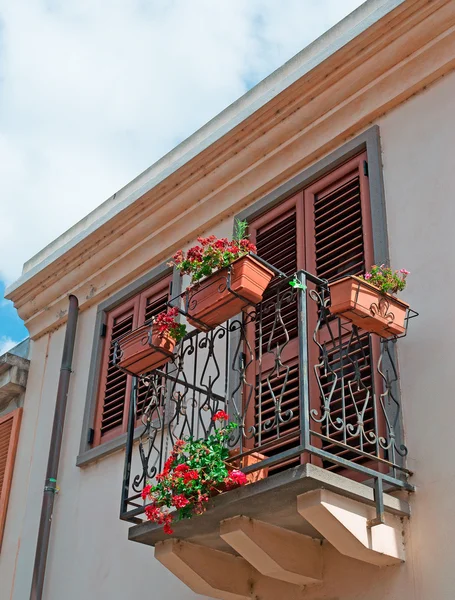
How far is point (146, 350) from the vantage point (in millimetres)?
7309

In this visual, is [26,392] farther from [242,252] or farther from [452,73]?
[452,73]

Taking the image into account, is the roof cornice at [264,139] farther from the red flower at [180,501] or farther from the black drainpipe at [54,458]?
the red flower at [180,501]

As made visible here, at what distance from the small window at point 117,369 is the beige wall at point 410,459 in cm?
29

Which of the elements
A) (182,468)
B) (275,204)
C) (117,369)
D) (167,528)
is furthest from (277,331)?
(117,369)

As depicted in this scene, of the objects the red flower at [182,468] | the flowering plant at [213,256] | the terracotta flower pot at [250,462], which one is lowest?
the red flower at [182,468]

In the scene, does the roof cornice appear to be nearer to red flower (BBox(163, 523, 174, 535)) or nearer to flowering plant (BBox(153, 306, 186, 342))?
flowering plant (BBox(153, 306, 186, 342))

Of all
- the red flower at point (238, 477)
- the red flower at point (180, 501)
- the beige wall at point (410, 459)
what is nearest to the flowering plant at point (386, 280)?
the beige wall at point (410, 459)

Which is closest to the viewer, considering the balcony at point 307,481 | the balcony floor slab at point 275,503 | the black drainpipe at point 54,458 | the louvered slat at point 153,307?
the balcony floor slab at point 275,503

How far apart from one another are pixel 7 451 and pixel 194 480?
15.7 feet

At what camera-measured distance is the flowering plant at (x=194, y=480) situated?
6238 millimetres

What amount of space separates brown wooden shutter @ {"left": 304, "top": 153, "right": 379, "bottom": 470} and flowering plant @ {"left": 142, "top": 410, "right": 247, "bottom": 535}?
0.84 metres

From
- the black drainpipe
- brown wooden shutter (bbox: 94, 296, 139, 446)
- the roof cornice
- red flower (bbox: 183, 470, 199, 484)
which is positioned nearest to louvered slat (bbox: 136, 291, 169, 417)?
brown wooden shutter (bbox: 94, 296, 139, 446)

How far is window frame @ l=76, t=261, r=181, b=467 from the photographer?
9.02 meters

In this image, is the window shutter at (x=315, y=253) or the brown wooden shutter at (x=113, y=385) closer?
the window shutter at (x=315, y=253)
